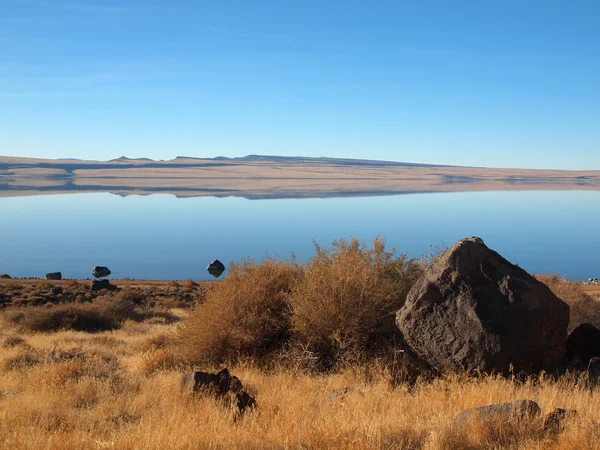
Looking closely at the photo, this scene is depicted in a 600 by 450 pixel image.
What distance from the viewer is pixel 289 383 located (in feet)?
25.5

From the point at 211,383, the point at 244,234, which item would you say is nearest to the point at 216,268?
the point at 244,234

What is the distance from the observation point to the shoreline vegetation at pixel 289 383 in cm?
495

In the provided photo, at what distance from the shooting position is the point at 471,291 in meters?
7.49

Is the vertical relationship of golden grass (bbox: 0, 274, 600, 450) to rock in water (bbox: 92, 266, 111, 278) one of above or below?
above

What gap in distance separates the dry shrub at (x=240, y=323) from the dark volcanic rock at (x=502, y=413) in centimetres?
424

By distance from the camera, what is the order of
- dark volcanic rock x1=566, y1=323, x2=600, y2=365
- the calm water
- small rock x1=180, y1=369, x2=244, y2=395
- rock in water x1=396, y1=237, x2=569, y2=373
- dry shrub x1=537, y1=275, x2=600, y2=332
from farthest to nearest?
the calm water → dry shrub x1=537, y1=275, x2=600, y2=332 → dark volcanic rock x1=566, y1=323, x2=600, y2=365 → rock in water x1=396, y1=237, x2=569, y2=373 → small rock x1=180, y1=369, x2=244, y2=395

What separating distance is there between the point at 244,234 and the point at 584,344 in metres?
77.7

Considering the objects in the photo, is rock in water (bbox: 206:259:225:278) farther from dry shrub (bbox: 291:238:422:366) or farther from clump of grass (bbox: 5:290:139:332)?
dry shrub (bbox: 291:238:422:366)

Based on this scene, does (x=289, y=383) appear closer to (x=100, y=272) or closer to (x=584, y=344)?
(x=584, y=344)

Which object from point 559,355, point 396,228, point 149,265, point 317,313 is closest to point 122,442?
point 317,313

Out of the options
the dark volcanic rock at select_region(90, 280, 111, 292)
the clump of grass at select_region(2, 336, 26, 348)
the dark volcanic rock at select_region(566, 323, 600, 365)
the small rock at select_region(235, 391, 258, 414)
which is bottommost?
the dark volcanic rock at select_region(90, 280, 111, 292)

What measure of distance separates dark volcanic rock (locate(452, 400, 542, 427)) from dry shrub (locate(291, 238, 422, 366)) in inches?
124

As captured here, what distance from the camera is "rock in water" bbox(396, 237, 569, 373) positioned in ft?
23.9

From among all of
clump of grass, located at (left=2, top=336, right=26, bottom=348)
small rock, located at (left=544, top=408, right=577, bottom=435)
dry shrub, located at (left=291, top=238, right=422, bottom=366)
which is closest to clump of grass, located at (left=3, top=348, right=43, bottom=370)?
clump of grass, located at (left=2, top=336, right=26, bottom=348)
